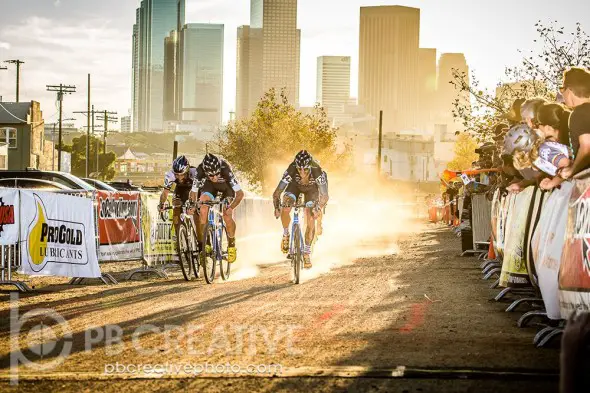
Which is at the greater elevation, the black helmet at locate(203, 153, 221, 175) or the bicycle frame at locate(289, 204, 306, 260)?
the black helmet at locate(203, 153, 221, 175)

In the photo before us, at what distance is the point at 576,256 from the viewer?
6836mm

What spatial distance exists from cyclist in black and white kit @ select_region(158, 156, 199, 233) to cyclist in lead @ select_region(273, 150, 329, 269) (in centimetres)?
139

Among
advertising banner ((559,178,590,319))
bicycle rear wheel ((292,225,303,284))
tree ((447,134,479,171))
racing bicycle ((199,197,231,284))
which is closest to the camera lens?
advertising banner ((559,178,590,319))

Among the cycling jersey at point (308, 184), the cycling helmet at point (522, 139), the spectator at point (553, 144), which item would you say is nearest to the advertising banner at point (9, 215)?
the cycling jersey at point (308, 184)

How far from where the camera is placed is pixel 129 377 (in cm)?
646

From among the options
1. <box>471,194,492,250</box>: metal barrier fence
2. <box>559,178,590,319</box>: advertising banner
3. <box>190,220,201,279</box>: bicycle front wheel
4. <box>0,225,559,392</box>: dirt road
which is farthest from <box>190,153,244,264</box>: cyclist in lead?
<box>559,178,590,319</box>: advertising banner

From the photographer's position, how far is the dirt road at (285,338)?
627 centimetres

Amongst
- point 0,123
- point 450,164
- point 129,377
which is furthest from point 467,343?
point 450,164

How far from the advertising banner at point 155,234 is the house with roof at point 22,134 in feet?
267

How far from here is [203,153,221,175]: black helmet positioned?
14.6 metres

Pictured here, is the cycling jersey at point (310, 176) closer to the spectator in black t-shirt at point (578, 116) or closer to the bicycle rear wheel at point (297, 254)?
the bicycle rear wheel at point (297, 254)

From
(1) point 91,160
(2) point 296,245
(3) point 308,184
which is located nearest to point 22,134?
(1) point 91,160

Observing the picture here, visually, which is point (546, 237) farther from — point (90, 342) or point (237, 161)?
point (237, 161)

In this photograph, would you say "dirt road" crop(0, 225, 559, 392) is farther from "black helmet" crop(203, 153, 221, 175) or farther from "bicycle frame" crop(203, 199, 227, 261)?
"black helmet" crop(203, 153, 221, 175)
